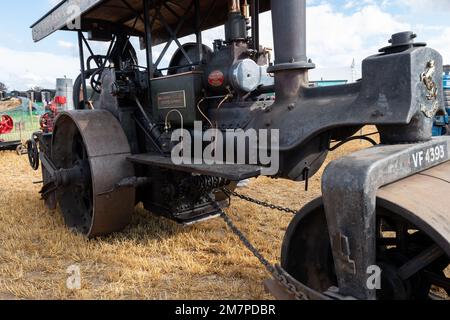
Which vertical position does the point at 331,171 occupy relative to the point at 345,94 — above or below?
below

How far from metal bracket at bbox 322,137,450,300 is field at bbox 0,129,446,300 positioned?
1.01m

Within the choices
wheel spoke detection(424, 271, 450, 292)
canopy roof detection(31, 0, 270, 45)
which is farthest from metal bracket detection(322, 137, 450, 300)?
canopy roof detection(31, 0, 270, 45)

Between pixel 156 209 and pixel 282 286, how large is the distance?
7.08ft

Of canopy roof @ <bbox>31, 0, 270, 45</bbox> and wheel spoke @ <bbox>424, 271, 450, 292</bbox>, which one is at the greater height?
canopy roof @ <bbox>31, 0, 270, 45</bbox>

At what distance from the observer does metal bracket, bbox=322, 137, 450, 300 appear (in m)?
1.56

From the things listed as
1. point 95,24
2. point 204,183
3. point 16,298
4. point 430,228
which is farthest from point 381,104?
point 95,24

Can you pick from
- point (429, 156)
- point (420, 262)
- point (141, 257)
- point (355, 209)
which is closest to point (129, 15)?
point (141, 257)

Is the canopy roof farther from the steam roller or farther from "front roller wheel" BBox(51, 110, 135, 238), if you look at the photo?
"front roller wheel" BBox(51, 110, 135, 238)

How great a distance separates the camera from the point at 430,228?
1452 mm

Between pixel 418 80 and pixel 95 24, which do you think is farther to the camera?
pixel 95 24

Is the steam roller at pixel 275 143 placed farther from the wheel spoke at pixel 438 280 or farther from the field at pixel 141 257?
the field at pixel 141 257

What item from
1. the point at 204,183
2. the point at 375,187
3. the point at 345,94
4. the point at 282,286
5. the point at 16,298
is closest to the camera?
the point at 375,187

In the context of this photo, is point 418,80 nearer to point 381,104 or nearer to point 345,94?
point 381,104

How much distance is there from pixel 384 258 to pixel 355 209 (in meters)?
0.45
